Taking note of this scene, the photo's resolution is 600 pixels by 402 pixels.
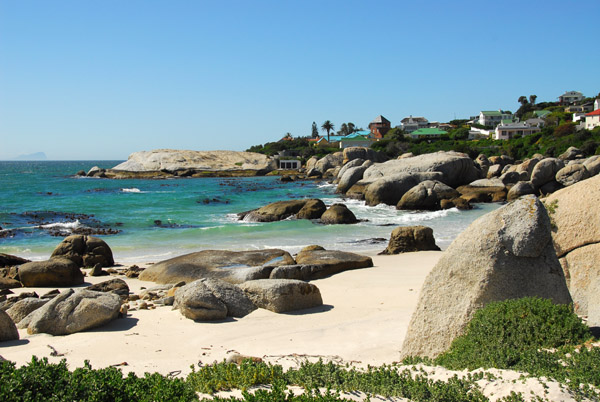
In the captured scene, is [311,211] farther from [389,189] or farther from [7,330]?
[7,330]

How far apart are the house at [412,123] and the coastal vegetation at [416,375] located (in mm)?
126183

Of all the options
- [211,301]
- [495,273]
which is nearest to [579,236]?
[495,273]

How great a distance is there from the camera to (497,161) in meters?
54.9

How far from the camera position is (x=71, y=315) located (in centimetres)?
837

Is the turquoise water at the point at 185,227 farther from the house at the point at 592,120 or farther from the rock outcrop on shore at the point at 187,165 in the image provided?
the house at the point at 592,120

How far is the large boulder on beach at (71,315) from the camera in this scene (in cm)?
826

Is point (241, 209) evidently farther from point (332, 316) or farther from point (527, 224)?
point (527, 224)

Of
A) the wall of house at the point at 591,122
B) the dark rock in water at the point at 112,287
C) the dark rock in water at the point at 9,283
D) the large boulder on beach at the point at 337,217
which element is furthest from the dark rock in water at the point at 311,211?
the wall of house at the point at 591,122

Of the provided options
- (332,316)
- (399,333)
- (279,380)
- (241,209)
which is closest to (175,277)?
(332,316)

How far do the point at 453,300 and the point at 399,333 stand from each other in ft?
6.63

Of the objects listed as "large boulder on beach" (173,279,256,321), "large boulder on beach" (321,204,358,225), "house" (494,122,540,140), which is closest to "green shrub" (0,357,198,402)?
"large boulder on beach" (173,279,256,321)

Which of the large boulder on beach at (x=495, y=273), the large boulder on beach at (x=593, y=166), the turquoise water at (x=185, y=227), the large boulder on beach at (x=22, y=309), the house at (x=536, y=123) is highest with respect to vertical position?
the house at (x=536, y=123)

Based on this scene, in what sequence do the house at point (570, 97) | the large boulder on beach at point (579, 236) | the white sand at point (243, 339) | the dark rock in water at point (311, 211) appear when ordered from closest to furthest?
the white sand at point (243, 339) → the large boulder on beach at point (579, 236) → the dark rock in water at point (311, 211) → the house at point (570, 97)

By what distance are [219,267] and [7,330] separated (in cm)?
556
